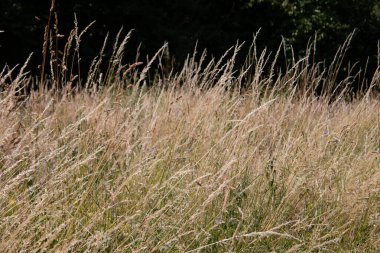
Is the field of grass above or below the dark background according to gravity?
above

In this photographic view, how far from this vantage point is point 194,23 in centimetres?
1250

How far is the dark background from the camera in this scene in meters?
10.1

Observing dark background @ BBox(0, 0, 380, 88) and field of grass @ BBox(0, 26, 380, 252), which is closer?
field of grass @ BBox(0, 26, 380, 252)

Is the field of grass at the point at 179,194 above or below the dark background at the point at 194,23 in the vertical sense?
above

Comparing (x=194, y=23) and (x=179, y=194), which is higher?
(x=179, y=194)

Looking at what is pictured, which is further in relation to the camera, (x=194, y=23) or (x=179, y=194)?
(x=194, y=23)

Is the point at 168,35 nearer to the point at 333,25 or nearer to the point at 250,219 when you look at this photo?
the point at 333,25

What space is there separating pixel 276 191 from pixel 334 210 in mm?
279

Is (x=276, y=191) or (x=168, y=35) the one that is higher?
(x=276, y=191)

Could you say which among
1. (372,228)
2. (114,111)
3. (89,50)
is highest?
(114,111)

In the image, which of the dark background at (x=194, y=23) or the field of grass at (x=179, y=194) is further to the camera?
the dark background at (x=194, y=23)

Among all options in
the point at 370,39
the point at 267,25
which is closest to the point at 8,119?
the point at 267,25

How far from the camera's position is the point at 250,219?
87.9 inches

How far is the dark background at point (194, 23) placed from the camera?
398 inches
